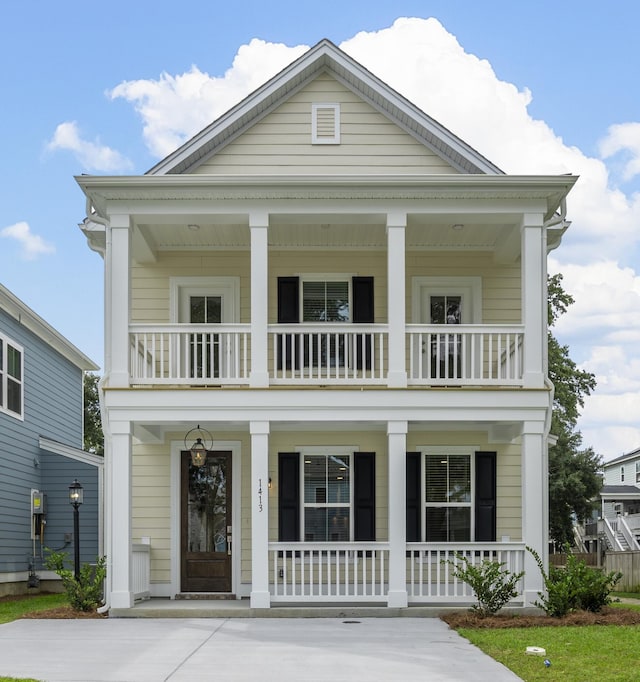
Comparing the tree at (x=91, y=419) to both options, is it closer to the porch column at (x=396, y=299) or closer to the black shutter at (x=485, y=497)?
the black shutter at (x=485, y=497)

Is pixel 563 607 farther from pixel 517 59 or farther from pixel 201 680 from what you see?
pixel 517 59

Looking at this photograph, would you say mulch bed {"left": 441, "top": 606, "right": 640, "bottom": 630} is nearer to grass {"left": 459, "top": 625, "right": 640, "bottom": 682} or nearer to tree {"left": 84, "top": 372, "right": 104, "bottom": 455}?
grass {"left": 459, "top": 625, "right": 640, "bottom": 682}

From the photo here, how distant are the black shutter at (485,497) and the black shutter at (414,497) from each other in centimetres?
87

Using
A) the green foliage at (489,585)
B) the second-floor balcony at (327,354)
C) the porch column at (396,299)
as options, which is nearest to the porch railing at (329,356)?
the second-floor balcony at (327,354)

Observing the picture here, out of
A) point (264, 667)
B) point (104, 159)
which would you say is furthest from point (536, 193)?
point (104, 159)

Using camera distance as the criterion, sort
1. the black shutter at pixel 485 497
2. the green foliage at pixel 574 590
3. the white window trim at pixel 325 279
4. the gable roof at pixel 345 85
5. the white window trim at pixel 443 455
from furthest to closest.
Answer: the white window trim at pixel 325 279, the white window trim at pixel 443 455, the black shutter at pixel 485 497, the gable roof at pixel 345 85, the green foliage at pixel 574 590

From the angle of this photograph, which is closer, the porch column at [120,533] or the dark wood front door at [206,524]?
the porch column at [120,533]

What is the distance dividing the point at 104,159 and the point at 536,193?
28.2 metres

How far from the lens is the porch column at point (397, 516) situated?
13.3 meters

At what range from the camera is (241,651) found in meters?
10.1

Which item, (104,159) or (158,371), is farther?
(104,159)

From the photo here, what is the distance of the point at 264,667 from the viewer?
9.17 m

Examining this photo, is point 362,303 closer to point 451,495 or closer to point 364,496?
point 364,496

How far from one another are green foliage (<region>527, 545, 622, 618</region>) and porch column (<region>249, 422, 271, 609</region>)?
3.49 meters
